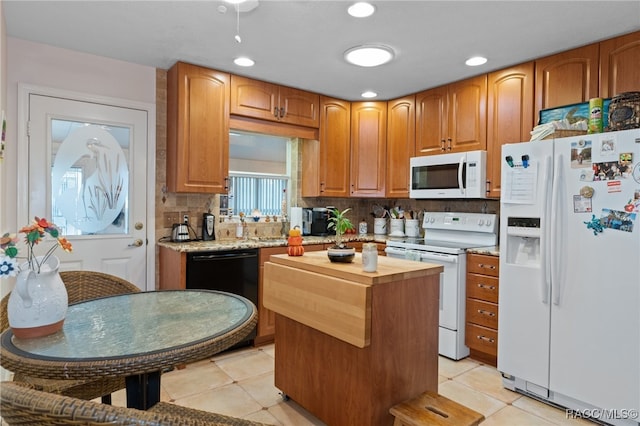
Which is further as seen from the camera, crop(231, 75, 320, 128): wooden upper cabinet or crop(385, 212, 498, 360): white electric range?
crop(231, 75, 320, 128): wooden upper cabinet

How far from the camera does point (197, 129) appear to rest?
3193mm

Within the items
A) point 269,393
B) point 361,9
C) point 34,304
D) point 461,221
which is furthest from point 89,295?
point 461,221

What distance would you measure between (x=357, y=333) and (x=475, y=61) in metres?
2.44

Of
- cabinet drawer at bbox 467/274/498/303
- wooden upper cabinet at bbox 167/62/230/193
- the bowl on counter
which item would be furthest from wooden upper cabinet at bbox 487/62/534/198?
wooden upper cabinet at bbox 167/62/230/193

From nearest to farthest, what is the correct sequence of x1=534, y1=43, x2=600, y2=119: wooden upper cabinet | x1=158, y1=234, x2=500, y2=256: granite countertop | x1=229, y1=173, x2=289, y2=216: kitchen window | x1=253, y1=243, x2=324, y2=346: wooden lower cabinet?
x1=534, y1=43, x2=600, y2=119: wooden upper cabinet → x1=158, y1=234, x2=500, y2=256: granite countertop → x1=253, y1=243, x2=324, y2=346: wooden lower cabinet → x1=229, y1=173, x2=289, y2=216: kitchen window

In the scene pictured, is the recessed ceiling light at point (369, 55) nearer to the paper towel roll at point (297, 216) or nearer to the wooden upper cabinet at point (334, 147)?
the wooden upper cabinet at point (334, 147)

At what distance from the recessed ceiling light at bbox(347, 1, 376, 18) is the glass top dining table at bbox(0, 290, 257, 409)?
1.74 m

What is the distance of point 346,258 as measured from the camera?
2.06 meters

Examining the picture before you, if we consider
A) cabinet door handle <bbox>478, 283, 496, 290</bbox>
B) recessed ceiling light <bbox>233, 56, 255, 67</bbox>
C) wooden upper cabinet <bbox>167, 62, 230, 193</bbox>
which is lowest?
cabinet door handle <bbox>478, 283, 496, 290</bbox>

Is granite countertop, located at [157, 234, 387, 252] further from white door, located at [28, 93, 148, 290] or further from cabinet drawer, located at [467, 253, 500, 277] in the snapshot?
cabinet drawer, located at [467, 253, 500, 277]

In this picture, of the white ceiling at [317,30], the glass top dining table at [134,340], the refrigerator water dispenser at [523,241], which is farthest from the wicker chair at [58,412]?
the refrigerator water dispenser at [523,241]

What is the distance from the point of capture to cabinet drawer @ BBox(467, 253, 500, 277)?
2.89 meters

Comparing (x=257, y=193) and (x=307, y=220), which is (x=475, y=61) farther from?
(x=257, y=193)

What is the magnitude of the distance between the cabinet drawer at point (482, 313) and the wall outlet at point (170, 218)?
8.47ft
